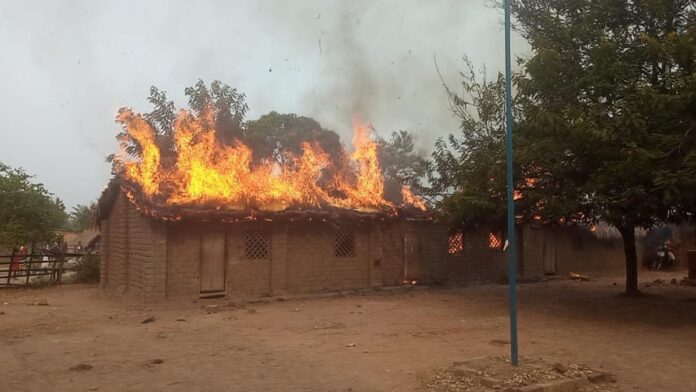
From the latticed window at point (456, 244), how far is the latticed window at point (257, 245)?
23.0 feet

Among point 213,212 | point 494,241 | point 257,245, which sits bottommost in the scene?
point 257,245

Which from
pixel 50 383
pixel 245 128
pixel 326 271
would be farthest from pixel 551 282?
pixel 50 383

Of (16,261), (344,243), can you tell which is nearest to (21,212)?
(16,261)

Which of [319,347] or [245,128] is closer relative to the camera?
[319,347]

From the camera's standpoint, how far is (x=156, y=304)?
13656 mm

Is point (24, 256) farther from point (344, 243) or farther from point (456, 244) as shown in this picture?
point (456, 244)

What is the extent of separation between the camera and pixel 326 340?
31.7ft

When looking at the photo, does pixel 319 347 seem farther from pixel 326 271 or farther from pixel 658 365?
pixel 326 271

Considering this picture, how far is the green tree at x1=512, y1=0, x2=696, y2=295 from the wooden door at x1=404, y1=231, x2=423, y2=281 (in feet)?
21.4

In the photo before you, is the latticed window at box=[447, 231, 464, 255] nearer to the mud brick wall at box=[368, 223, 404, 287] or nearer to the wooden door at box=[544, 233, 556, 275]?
the mud brick wall at box=[368, 223, 404, 287]

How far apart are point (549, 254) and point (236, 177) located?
13443 mm

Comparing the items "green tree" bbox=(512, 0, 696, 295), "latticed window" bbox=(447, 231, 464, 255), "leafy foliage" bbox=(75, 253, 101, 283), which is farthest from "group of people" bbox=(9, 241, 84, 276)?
"green tree" bbox=(512, 0, 696, 295)

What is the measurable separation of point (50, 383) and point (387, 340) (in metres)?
5.20

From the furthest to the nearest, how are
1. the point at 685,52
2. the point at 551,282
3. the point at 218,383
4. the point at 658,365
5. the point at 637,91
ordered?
1. the point at 551,282
2. the point at 637,91
3. the point at 685,52
4. the point at 658,365
5. the point at 218,383
